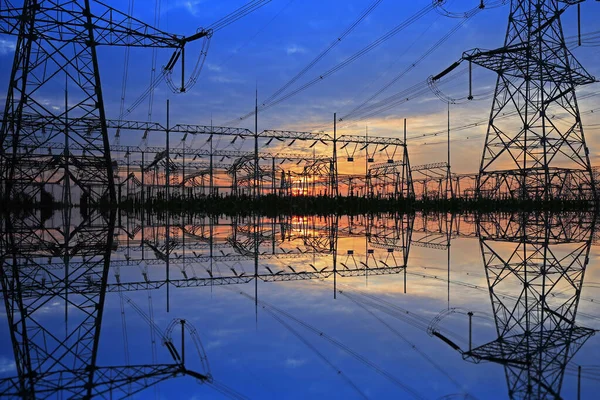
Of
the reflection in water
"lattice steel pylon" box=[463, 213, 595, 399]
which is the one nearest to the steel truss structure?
the reflection in water

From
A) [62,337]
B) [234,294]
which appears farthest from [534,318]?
[62,337]

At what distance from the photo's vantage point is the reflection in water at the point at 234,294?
2.04 metres

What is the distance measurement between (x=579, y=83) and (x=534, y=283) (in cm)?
1632

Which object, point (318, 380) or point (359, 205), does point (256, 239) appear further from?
point (359, 205)

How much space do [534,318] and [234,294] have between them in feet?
6.83

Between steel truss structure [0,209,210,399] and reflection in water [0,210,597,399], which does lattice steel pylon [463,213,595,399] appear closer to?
reflection in water [0,210,597,399]

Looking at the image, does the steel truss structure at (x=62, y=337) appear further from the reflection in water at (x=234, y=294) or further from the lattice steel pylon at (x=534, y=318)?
the lattice steel pylon at (x=534, y=318)

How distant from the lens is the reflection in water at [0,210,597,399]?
2.04 metres

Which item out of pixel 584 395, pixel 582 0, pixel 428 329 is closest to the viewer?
pixel 584 395

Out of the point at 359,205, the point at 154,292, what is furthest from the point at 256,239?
the point at 359,205

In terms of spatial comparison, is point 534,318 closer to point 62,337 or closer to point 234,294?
point 234,294

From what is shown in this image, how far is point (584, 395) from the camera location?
180 centimetres

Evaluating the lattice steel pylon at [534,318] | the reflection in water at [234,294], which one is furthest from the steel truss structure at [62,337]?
the lattice steel pylon at [534,318]

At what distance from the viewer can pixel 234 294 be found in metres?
3.81
